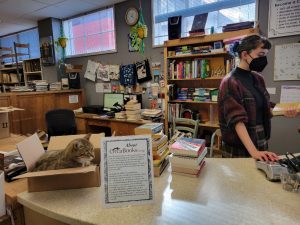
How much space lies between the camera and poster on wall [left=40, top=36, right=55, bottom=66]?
15.3ft

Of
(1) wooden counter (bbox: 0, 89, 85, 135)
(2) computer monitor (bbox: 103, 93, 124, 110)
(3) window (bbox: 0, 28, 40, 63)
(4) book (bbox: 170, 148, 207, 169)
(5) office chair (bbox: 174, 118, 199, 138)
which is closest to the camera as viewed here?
(4) book (bbox: 170, 148, 207, 169)

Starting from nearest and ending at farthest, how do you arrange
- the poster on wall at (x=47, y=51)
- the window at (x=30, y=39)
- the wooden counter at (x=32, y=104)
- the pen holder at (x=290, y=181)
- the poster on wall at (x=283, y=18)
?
the pen holder at (x=290, y=181)
the poster on wall at (x=283, y=18)
the wooden counter at (x=32, y=104)
the poster on wall at (x=47, y=51)
the window at (x=30, y=39)

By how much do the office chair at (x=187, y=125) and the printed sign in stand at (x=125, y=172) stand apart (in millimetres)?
2036

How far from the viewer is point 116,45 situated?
13.4 ft

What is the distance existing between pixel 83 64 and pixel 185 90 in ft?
8.26

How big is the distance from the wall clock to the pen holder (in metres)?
3.41

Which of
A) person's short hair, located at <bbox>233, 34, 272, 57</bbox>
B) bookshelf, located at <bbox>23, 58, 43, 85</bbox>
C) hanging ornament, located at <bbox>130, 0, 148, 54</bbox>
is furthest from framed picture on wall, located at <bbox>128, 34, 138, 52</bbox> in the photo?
person's short hair, located at <bbox>233, 34, 272, 57</bbox>

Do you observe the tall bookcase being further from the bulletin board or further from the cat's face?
the cat's face

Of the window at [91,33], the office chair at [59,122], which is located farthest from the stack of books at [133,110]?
the window at [91,33]

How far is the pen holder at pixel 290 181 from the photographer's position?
934 mm

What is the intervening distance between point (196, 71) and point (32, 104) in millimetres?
3003

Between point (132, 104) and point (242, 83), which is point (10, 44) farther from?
point (242, 83)

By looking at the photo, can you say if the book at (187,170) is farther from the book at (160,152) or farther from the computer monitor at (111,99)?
the computer monitor at (111,99)

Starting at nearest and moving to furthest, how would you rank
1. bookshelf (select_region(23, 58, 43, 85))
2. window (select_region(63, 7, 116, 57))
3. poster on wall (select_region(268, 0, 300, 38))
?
poster on wall (select_region(268, 0, 300, 38)) → window (select_region(63, 7, 116, 57)) → bookshelf (select_region(23, 58, 43, 85))
